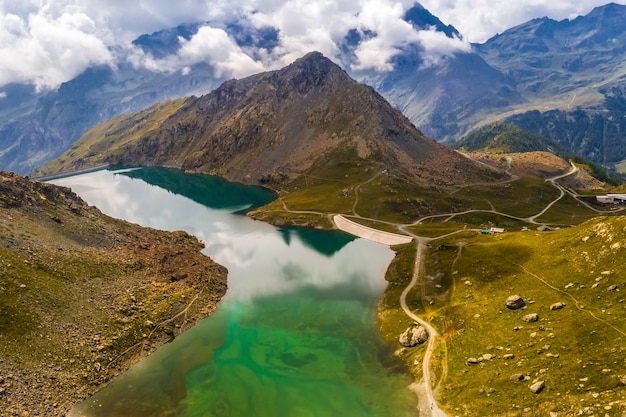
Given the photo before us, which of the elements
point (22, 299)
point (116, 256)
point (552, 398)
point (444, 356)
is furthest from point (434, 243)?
point (22, 299)

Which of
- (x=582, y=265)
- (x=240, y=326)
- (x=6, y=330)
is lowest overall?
(x=240, y=326)

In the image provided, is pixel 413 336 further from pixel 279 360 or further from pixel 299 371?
pixel 279 360

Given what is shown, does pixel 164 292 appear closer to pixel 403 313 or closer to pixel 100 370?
pixel 100 370

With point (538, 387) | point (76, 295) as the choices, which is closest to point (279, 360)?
point (538, 387)

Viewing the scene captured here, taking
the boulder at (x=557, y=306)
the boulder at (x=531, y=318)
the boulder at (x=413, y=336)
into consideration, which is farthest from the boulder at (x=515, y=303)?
the boulder at (x=413, y=336)

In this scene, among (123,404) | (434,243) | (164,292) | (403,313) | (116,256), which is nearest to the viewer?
(123,404)
